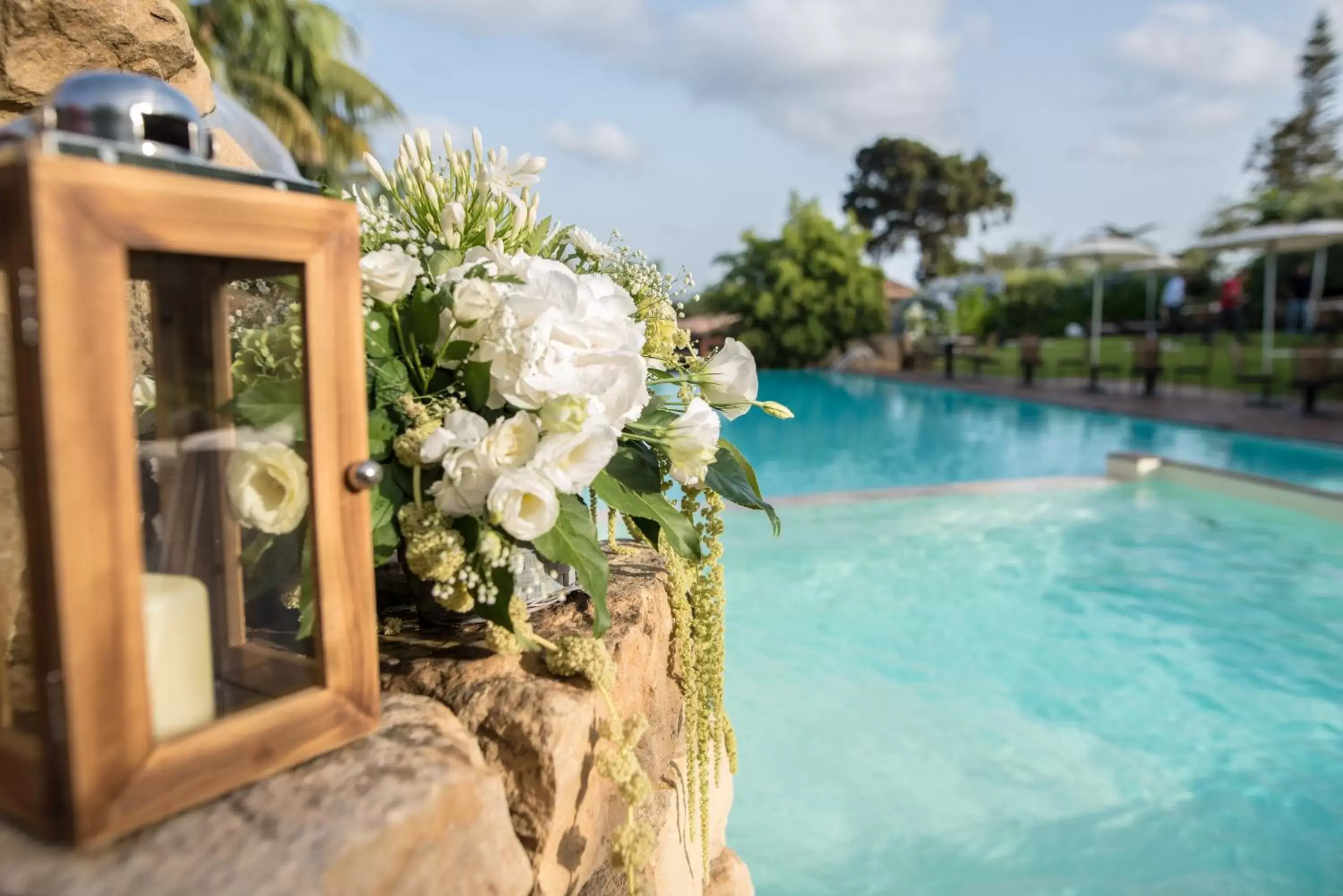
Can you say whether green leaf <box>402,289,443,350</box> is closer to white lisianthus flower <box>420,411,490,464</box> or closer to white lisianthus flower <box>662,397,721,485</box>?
white lisianthus flower <box>420,411,490,464</box>

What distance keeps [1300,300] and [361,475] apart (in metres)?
27.2

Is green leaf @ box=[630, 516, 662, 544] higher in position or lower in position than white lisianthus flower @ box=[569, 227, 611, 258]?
lower

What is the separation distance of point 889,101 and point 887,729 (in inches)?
2356

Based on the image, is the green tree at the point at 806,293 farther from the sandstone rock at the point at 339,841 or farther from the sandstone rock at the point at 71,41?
the sandstone rock at the point at 339,841

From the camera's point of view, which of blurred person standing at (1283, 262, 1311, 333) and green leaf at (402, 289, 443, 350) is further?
blurred person standing at (1283, 262, 1311, 333)

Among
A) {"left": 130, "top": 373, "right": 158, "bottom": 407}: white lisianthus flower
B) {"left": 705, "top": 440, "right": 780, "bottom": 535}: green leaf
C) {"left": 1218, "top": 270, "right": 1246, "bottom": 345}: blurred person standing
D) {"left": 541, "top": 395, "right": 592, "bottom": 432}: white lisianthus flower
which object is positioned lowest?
{"left": 705, "top": 440, "right": 780, "bottom": 535}: green leaf

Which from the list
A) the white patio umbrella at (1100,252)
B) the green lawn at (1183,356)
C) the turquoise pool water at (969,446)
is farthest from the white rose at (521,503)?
the green lawn at (1183,356)

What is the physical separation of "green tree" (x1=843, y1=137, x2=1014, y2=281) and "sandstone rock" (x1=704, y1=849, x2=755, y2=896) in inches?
1713

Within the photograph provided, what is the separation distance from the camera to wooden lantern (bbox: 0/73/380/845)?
2.30 ft

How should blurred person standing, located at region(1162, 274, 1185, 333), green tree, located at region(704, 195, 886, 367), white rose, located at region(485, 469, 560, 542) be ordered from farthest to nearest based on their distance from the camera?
1. green tree, located at region(704, 195, 886, 367)
2. blurred person standing, located at region(1162, 274, 1185, 333)
3. white rose, located at region(485, 469, 560, 542)

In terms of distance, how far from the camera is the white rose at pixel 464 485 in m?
1.08

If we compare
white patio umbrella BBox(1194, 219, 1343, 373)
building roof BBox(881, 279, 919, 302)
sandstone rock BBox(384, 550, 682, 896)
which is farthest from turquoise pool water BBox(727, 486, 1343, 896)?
building roof BBox(881, 279, 919, 302)

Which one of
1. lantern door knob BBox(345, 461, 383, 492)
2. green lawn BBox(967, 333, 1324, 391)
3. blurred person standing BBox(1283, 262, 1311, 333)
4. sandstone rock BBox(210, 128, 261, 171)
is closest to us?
lantern door knob BBox(345, 461, 383, 492)

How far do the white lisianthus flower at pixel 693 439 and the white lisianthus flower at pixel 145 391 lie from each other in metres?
0.66
